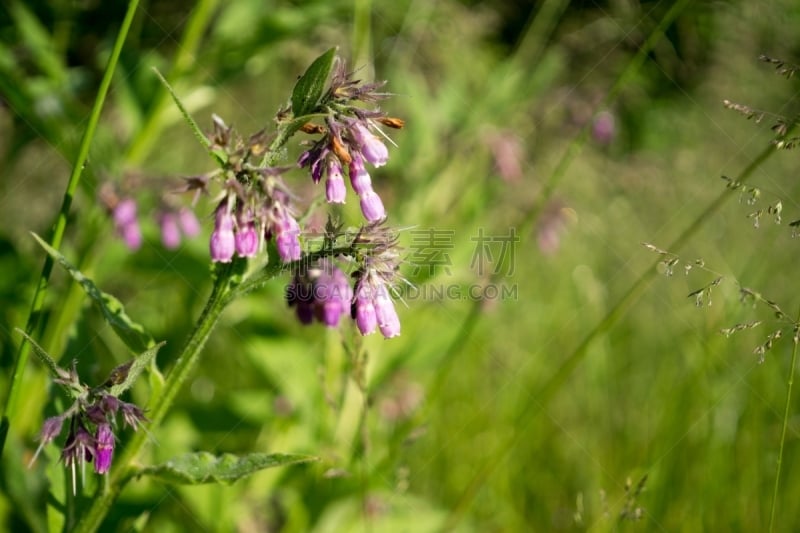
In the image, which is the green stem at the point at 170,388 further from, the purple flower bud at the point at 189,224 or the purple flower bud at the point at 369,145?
the purple flower bud at the point at 189,224

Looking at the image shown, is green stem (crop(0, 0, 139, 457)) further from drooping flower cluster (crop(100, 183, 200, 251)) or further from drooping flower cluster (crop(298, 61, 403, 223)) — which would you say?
drooping flower cluster (crop(100, 183, 200, 251))

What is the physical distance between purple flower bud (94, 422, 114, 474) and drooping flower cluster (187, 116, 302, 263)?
0.32 m

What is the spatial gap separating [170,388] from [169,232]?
4.81ft

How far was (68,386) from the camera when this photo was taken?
1255mm

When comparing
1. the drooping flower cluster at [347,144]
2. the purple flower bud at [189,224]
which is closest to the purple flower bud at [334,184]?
the drooping flower cluster at [347,144]

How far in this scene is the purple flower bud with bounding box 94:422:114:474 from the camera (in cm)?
123

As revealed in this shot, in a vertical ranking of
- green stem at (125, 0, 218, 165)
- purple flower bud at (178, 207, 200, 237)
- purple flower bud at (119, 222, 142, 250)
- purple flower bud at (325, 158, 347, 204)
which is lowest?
purple flower bud at (325, 158, 347, 204)

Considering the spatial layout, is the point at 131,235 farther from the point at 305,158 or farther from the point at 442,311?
the point at 305,158

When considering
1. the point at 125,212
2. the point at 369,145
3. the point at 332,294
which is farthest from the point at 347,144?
the point at 125,212

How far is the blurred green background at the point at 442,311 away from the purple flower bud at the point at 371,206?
1.10ft

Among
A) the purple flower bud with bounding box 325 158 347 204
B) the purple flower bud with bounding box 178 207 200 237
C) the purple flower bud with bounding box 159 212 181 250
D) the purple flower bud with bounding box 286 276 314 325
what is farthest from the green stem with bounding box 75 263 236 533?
the purple flower bud with bounding box 178 207 200 237

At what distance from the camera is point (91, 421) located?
1265 millimetres

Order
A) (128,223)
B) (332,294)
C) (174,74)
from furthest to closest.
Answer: (128,223) → (174,74) → (332,294)

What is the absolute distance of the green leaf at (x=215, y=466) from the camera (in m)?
1.25
